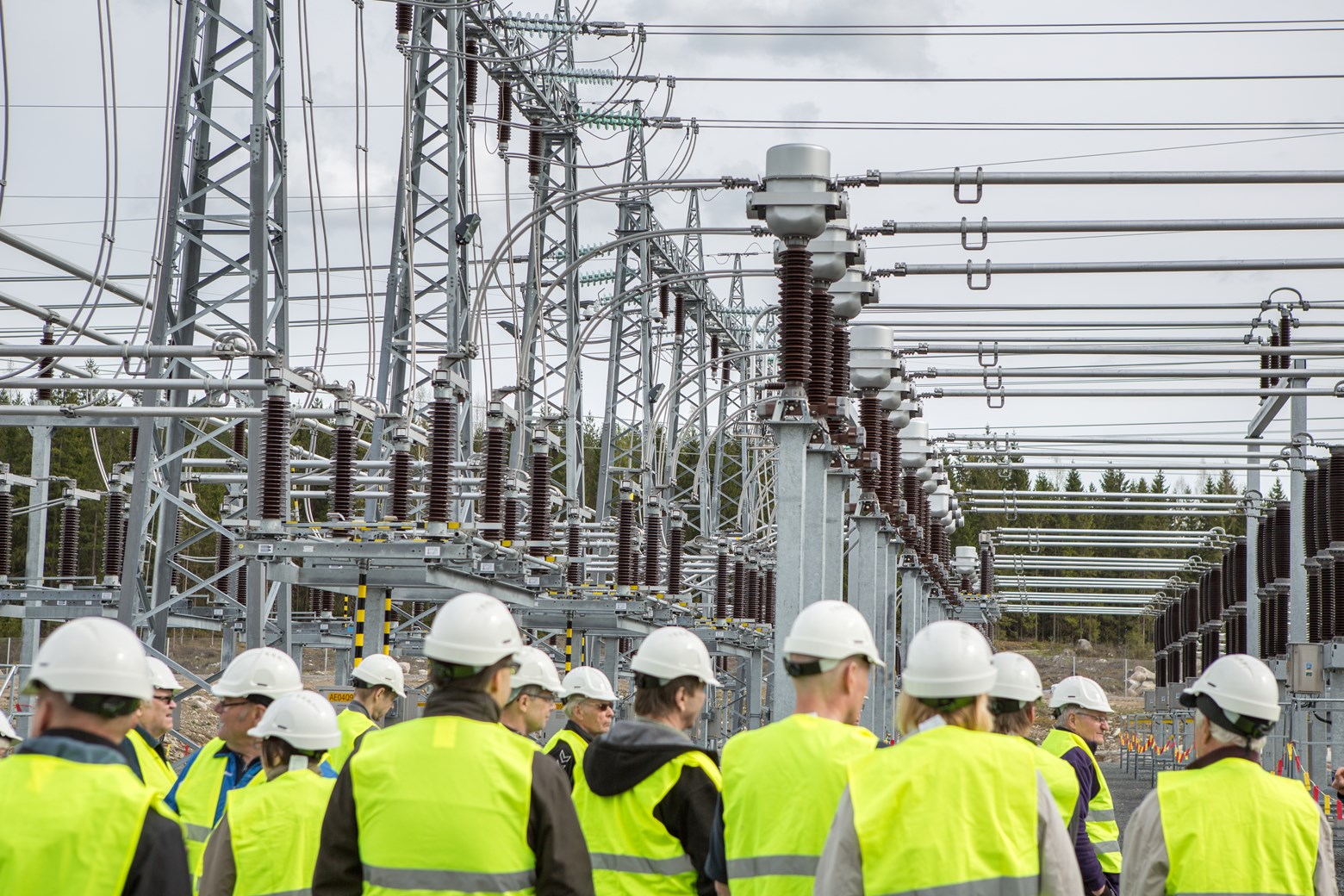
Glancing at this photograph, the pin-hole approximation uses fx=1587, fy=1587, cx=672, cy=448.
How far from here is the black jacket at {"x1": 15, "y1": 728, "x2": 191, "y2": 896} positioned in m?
2.76

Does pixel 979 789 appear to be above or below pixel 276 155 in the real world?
below

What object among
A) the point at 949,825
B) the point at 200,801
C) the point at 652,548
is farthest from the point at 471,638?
the point at 652,548

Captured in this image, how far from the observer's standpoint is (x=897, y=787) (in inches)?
121

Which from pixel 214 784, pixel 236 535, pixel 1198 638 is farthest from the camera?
pixel 1198 638

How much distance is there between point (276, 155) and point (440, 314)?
184 inches

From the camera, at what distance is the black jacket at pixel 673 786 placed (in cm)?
395

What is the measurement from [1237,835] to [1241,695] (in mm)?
356

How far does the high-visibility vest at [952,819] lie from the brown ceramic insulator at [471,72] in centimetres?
1127

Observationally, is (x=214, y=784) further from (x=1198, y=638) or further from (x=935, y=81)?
(x=1198, y=638)

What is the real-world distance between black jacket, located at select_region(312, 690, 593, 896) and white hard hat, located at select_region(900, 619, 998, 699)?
2.45 feet

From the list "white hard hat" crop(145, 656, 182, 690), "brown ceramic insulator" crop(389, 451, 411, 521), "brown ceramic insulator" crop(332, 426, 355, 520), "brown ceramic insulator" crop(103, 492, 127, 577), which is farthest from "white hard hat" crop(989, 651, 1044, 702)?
"brown ceramic insulator" crop(103, 492, 127, 577)

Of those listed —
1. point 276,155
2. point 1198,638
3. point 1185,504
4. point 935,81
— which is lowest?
point 1198,638

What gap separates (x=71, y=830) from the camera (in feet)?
9.07

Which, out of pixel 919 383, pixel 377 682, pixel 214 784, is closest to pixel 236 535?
pixel 377 682
